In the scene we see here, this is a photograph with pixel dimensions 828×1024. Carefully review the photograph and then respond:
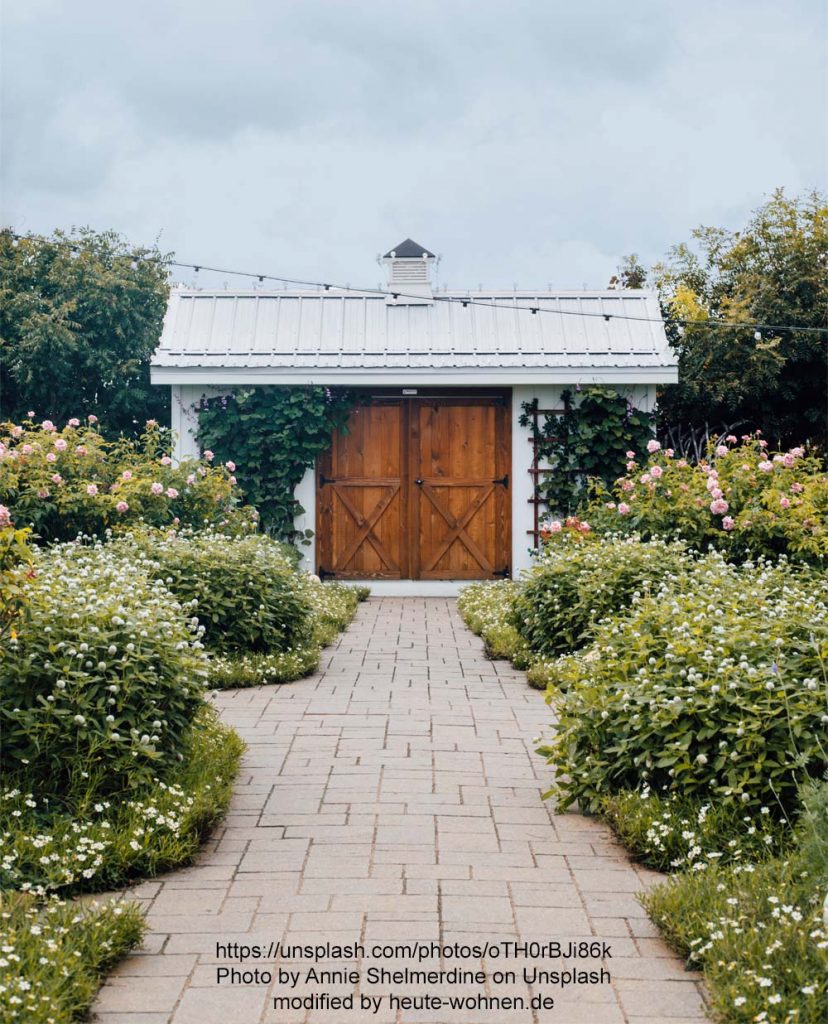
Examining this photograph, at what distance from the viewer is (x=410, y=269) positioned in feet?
46.5

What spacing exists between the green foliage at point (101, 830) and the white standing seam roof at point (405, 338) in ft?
28.0

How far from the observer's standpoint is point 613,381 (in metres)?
12.8

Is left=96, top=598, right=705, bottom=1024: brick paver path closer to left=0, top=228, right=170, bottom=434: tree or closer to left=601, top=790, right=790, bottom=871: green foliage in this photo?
left=601, top=790, right=790, bottom=871: green foliage

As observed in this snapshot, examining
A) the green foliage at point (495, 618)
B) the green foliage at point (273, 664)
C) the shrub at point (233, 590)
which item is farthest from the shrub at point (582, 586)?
the shrub at point (233, 590)

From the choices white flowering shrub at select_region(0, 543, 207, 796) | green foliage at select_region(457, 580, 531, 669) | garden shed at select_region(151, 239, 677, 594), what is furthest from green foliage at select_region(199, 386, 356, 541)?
white flowering shrub at select_region(0, 543, 207, 796)

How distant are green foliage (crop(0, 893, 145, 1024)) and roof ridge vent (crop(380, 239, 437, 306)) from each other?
11276 millimetres

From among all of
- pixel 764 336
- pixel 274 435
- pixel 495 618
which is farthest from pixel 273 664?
pixel 764 336

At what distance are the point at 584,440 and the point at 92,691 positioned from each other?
904 centimetres

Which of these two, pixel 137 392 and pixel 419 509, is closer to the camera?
pixel 419 509

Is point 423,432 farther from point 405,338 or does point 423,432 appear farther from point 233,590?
point 233,590

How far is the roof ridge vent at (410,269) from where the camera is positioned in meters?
14.2

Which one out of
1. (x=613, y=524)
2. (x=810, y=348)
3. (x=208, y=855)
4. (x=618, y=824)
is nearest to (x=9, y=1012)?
(x=208, y=855)

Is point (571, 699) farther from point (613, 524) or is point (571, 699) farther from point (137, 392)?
point (137, 392)

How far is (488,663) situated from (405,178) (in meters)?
7.24
